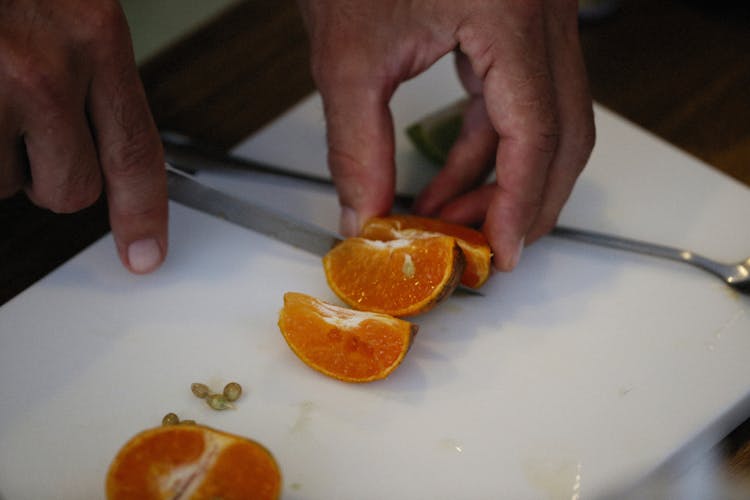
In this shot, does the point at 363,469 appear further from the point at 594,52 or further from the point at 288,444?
the point at 594,52

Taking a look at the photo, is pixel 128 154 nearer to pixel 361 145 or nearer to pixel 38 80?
pixel 38 80

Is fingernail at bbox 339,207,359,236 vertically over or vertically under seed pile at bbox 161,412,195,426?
over

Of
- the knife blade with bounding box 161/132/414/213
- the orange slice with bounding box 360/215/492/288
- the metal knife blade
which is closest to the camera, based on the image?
the orange slice with bounding box 360/215/492/288

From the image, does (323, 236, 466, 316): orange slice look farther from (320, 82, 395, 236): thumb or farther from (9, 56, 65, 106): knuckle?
(9, 56, 65, 106): knuckle

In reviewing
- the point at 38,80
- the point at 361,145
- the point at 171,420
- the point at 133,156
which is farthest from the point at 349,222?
the point at 38,80

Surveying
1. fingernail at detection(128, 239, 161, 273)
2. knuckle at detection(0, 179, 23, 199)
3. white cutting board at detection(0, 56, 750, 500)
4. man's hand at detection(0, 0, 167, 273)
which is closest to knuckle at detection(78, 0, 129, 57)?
man's hand at detection(0, 0, 167, 273)
